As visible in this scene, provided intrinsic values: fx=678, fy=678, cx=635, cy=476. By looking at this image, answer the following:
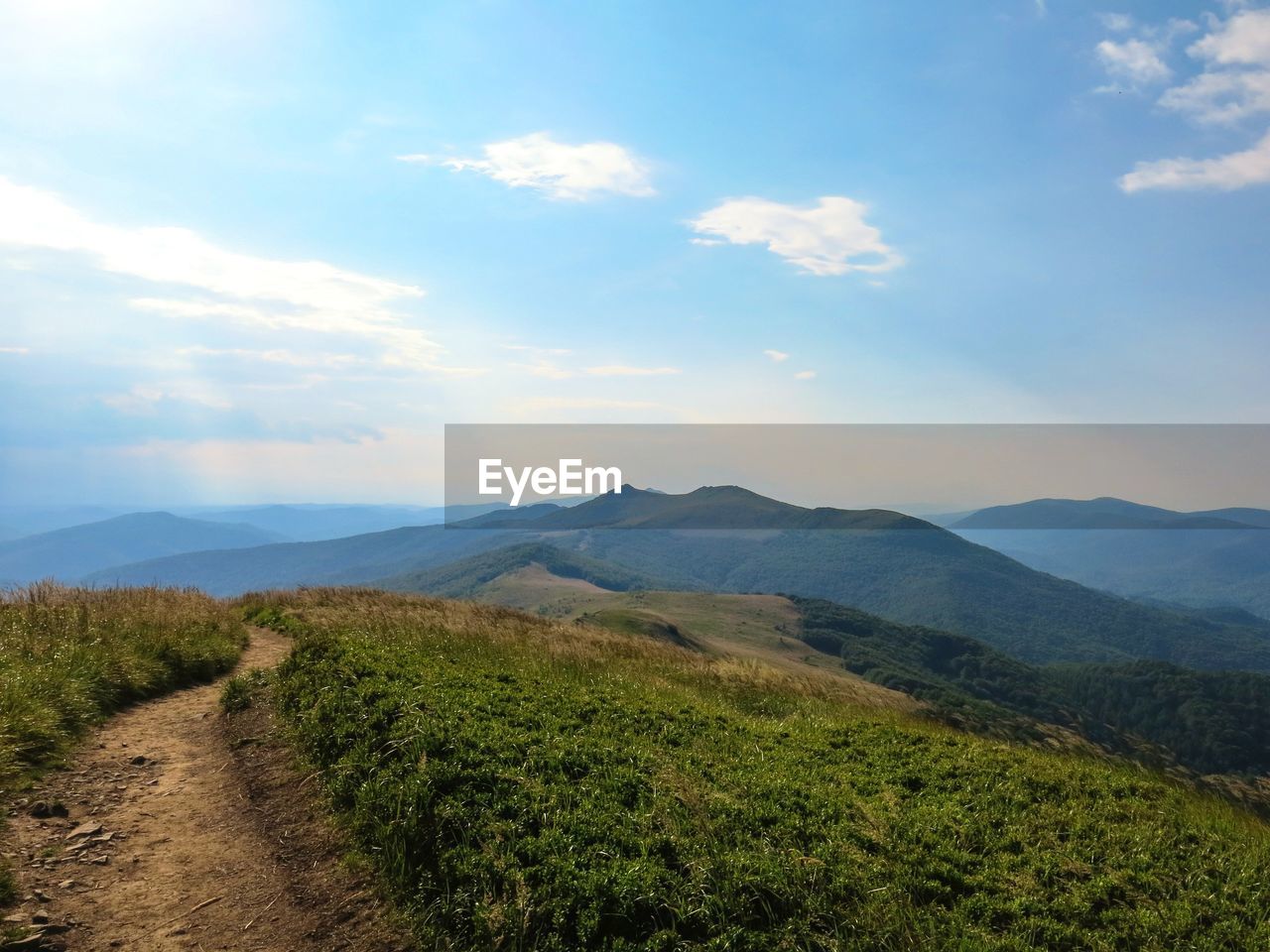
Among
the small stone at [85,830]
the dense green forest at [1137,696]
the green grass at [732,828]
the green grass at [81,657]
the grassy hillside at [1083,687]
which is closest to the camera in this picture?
the green grass at [732,828]

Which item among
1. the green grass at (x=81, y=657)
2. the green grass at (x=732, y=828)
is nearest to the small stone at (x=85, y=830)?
the green grass at (x=81, y=657)

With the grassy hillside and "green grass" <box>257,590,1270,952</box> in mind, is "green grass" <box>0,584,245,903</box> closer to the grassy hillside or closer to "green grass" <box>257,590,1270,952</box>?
"green grass" <box>257,590,1270,952</box>

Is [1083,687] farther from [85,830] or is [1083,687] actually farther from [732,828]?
[85,830]

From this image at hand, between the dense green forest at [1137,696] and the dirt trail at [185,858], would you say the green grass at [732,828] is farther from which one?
the dense green forest at [1137,696]

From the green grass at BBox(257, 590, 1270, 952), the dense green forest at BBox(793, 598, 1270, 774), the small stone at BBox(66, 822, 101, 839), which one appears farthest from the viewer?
the dense green forest at BBox(793, 598, 1270, 774)

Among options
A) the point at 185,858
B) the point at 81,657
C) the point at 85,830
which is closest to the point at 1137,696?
the point at 81,657

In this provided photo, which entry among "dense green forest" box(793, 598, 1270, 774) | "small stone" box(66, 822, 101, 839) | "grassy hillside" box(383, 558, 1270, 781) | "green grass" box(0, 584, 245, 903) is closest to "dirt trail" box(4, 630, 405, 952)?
"small stone" box(66, 822, 101, 839)

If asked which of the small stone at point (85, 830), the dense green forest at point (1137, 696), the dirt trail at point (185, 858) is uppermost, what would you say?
the small stone at point (85, 830)
